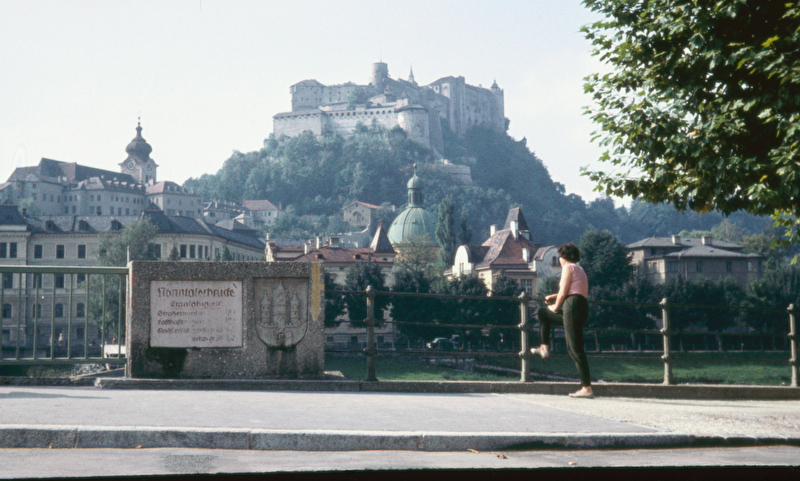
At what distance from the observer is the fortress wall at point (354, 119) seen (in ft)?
625

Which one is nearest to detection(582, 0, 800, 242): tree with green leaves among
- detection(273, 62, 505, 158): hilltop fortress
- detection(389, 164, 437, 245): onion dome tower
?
detection(389, 164, 437, 245): onion dome tower

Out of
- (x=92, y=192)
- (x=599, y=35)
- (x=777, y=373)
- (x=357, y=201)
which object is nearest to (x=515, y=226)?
(x=777, y=373)

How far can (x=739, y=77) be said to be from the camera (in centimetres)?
1107

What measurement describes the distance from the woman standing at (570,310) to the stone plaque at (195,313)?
359cm

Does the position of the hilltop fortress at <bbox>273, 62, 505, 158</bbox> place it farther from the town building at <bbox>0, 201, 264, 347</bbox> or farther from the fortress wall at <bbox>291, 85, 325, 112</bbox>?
the town building at <bbox>0, 201, 264, 347</bbox>

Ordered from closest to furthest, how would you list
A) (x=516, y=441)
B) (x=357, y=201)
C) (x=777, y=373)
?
(x=516, y=441) < (x=777, y=373) < (x=357, y=201)

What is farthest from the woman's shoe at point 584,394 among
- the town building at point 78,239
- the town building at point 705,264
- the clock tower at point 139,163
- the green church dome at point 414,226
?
the clock tower at point 139,163

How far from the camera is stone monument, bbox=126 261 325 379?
9555 mm

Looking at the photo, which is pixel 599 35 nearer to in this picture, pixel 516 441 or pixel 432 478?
pixel 516 441

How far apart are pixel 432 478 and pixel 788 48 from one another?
8.45 m

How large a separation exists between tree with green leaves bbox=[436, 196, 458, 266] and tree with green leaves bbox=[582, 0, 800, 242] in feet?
347

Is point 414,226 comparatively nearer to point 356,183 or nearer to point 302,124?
point 356,183

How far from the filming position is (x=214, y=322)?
9609 mm

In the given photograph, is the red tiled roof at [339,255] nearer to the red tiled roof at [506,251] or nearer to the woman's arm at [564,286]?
the red tiled roof at [506,251]
